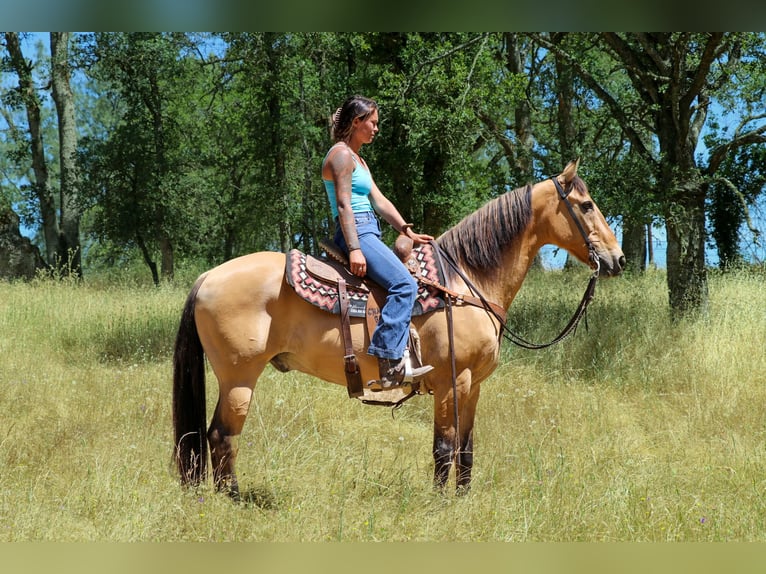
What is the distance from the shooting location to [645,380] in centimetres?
730

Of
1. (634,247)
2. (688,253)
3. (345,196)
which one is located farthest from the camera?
(634,247)

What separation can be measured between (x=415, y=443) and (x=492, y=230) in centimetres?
239

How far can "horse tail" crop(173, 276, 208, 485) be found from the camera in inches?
172

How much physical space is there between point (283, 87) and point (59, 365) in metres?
9.69

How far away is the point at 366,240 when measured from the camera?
4.20 meters

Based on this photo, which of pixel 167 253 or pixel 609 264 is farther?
pixel 167 253

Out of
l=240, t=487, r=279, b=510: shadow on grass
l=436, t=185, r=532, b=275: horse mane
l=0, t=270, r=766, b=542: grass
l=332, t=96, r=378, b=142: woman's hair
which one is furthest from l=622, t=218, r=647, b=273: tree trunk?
l=240, t=487, r=279, b=510: shadow on grass

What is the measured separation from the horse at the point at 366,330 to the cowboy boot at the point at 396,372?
13 centimetres

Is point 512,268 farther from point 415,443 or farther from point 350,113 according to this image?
point 415,443

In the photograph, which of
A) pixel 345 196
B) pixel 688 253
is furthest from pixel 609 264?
pixel 688 253

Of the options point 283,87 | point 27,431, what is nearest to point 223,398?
point 27,431

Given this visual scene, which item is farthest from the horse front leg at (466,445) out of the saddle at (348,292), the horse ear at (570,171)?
the horse ear at (570,171)

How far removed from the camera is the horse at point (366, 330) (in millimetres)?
4242

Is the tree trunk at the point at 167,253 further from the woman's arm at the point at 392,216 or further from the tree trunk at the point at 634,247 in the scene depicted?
the woman's arm at the point at 392,216
